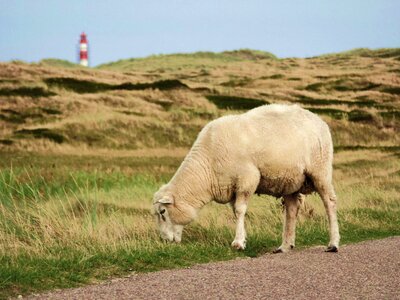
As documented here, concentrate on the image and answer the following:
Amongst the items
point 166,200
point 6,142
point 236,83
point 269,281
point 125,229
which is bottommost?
point 236,83

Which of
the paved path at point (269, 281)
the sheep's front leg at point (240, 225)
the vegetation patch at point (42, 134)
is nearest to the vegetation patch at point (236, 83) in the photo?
the vegetation patch at point (42, 134)

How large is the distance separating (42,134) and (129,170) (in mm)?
9411

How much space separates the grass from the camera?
1047 centimetres

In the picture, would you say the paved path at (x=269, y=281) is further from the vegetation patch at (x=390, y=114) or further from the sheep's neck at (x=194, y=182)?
the vegetation patch at (x=390, y=114)

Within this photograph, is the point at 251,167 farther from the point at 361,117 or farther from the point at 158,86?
the point at 158,86

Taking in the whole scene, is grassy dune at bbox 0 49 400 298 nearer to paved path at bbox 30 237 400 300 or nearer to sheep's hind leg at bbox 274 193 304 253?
sheep's hind leg at bbox 274 193 304 253

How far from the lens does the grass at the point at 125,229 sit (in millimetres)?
10469

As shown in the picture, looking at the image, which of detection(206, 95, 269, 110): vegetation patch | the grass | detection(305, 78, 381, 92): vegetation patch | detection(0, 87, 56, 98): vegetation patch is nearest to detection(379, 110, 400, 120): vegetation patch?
detection(206, 95, 269, 110): vegetation patch

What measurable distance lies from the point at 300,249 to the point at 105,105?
1319 inches

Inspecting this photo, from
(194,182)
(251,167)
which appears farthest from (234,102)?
(251,167)

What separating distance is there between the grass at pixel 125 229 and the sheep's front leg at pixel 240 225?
0.15 m

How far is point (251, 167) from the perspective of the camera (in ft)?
42.3

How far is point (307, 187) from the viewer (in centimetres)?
1384

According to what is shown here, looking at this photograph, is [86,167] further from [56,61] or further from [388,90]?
[56,61]
